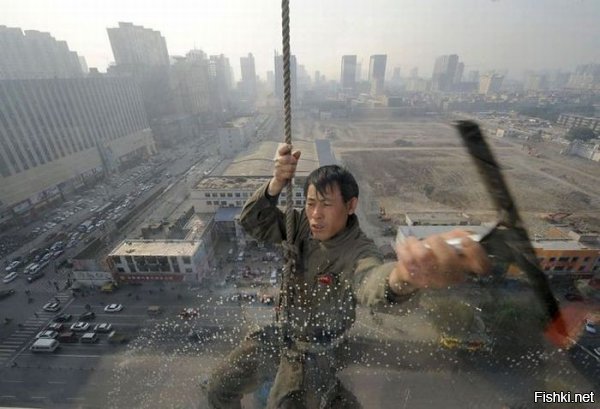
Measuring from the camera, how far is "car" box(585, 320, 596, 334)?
179 inches

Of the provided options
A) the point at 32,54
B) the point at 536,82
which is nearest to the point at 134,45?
the point at 32,54

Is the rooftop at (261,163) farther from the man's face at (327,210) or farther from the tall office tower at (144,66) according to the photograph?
the tall office tower at (144,66)

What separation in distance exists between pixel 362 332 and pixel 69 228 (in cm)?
929

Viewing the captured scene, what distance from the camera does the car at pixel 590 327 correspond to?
4.54 meters

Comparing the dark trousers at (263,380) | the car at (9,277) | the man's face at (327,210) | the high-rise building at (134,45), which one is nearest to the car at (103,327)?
the car at (9,277)

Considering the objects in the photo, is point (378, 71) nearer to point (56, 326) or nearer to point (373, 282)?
point (56, 326)

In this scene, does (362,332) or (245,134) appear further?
(245,134)

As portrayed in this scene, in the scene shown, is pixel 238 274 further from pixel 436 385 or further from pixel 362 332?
pixel 436 385

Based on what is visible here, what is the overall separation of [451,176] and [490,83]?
2954 centimetres

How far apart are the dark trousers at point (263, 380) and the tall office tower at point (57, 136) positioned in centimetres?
1145

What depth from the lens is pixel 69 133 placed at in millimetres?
11359

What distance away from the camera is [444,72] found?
32719 millimetres

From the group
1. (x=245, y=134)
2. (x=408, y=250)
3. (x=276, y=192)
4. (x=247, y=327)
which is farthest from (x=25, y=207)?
(x=408, y=250)

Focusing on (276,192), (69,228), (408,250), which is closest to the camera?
(408,250)
